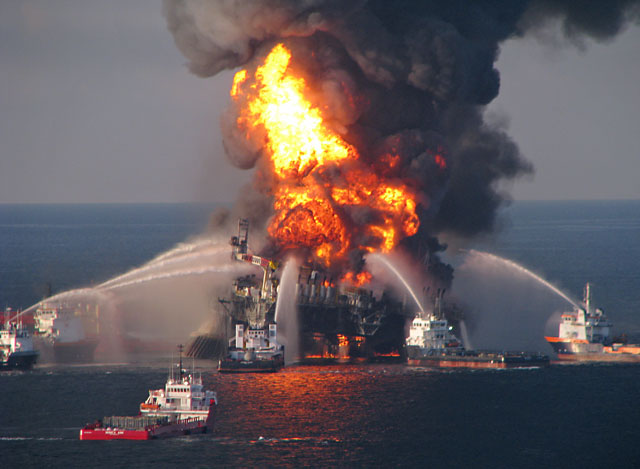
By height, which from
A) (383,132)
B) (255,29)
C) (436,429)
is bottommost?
(436,429)

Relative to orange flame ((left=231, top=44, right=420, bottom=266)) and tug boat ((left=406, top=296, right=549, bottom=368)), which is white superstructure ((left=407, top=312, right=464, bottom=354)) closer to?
tug boat ((left=406, top=296, right=549, bottom=368))

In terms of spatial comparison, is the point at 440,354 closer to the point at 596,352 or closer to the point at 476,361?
the point at 476,361

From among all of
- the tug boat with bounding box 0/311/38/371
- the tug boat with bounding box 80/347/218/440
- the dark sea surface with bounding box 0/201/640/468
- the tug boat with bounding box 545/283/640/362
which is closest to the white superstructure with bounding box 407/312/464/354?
the dark sea surface with bounding box 0/201/640/468

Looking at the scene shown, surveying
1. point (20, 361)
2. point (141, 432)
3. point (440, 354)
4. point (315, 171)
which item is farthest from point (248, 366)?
point (141, 432)

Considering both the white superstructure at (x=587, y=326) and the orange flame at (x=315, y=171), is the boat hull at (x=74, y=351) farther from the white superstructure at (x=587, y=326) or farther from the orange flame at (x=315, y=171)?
the white superstructure at (x=587, y=326)

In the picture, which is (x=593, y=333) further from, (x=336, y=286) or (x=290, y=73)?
(x=290, y=73)

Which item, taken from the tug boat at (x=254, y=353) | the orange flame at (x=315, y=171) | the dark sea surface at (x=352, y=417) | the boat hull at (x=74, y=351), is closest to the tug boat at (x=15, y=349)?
the dark sea surface at (x=352, y=417)

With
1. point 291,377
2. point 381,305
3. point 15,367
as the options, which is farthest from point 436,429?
point 15,367
